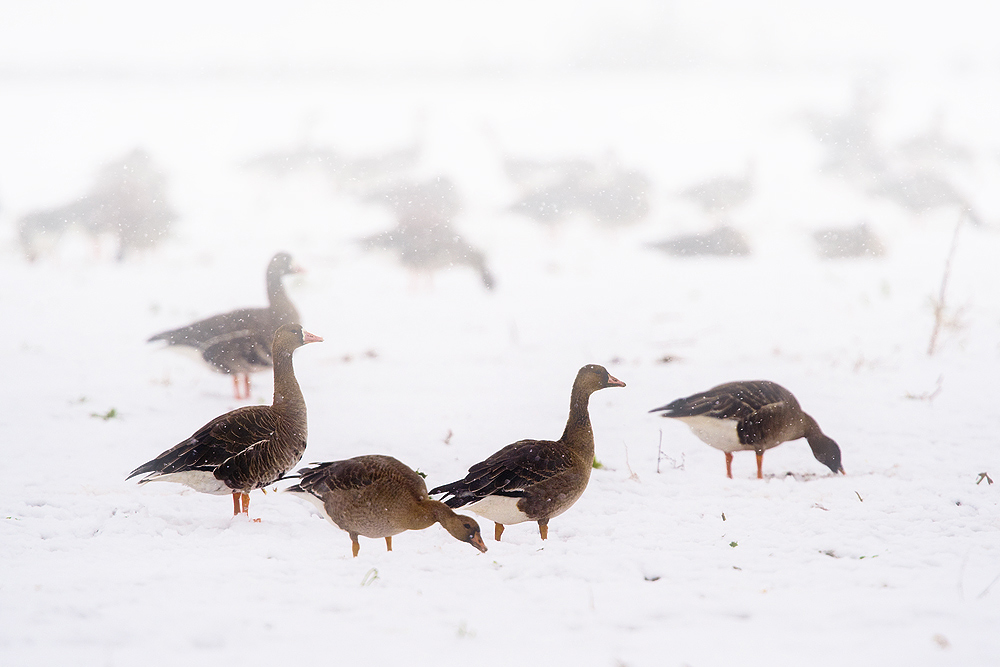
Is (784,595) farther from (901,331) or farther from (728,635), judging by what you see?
(901,331)

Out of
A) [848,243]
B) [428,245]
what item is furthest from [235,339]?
[848,243]

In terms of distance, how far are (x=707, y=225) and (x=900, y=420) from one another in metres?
17.7

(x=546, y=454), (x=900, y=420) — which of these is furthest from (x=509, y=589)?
(x=900, y=420)

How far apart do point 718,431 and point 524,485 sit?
2457 mm

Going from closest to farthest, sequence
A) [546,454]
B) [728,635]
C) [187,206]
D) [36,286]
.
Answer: [728,635] → [546,454] → [36,286] → [187,206]

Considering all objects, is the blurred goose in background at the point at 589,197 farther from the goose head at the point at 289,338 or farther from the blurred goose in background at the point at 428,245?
the goose head at the point at 289,338

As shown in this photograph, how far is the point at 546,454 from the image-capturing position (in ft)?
16.1

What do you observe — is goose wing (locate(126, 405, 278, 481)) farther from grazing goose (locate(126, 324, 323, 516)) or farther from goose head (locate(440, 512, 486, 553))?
goose head (locate(440, 512, 486, 553))

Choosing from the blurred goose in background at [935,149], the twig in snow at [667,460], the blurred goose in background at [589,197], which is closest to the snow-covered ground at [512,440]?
the twig in snow at [667,460]

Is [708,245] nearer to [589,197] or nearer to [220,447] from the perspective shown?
[589,197]

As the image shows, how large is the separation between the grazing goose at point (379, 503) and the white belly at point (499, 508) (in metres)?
0.21

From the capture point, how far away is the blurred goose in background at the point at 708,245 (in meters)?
20.2

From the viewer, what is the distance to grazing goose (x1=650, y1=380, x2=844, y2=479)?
20.5 ft

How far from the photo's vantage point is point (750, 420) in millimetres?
6250
